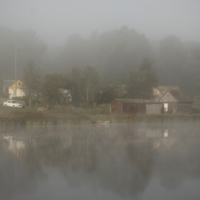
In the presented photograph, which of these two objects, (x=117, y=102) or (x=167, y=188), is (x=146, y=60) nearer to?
(x=117, y=102)

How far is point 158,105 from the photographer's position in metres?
49.9

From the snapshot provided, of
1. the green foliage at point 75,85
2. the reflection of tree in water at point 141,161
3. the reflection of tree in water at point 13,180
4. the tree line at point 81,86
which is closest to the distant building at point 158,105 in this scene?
the tree line at point 81,86

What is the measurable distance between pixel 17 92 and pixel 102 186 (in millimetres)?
64259

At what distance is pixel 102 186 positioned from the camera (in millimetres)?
8398

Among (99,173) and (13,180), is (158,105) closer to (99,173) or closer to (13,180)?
(99,173)

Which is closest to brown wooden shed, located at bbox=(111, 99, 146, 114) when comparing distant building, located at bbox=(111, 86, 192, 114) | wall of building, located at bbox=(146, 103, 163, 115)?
distant building, located at bbox=(111, 86, 192, 114)

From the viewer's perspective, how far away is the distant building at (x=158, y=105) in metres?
45.8

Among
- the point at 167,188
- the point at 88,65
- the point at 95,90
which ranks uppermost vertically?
the point at 88,65

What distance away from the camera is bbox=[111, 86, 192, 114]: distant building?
45750 mm

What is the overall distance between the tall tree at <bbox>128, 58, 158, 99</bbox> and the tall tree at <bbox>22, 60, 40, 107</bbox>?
956 inches

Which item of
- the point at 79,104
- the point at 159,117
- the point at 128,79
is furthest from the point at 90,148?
the point at 128,79

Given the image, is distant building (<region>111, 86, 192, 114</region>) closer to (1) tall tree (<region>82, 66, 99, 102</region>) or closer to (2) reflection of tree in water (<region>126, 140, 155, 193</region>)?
(1) tall tree (<region>82, 66, 99, 102</region>)

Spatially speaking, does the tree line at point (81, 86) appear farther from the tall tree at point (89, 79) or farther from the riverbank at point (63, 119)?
the riverbank at point (63, 119)

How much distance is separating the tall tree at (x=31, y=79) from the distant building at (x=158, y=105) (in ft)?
50.2
